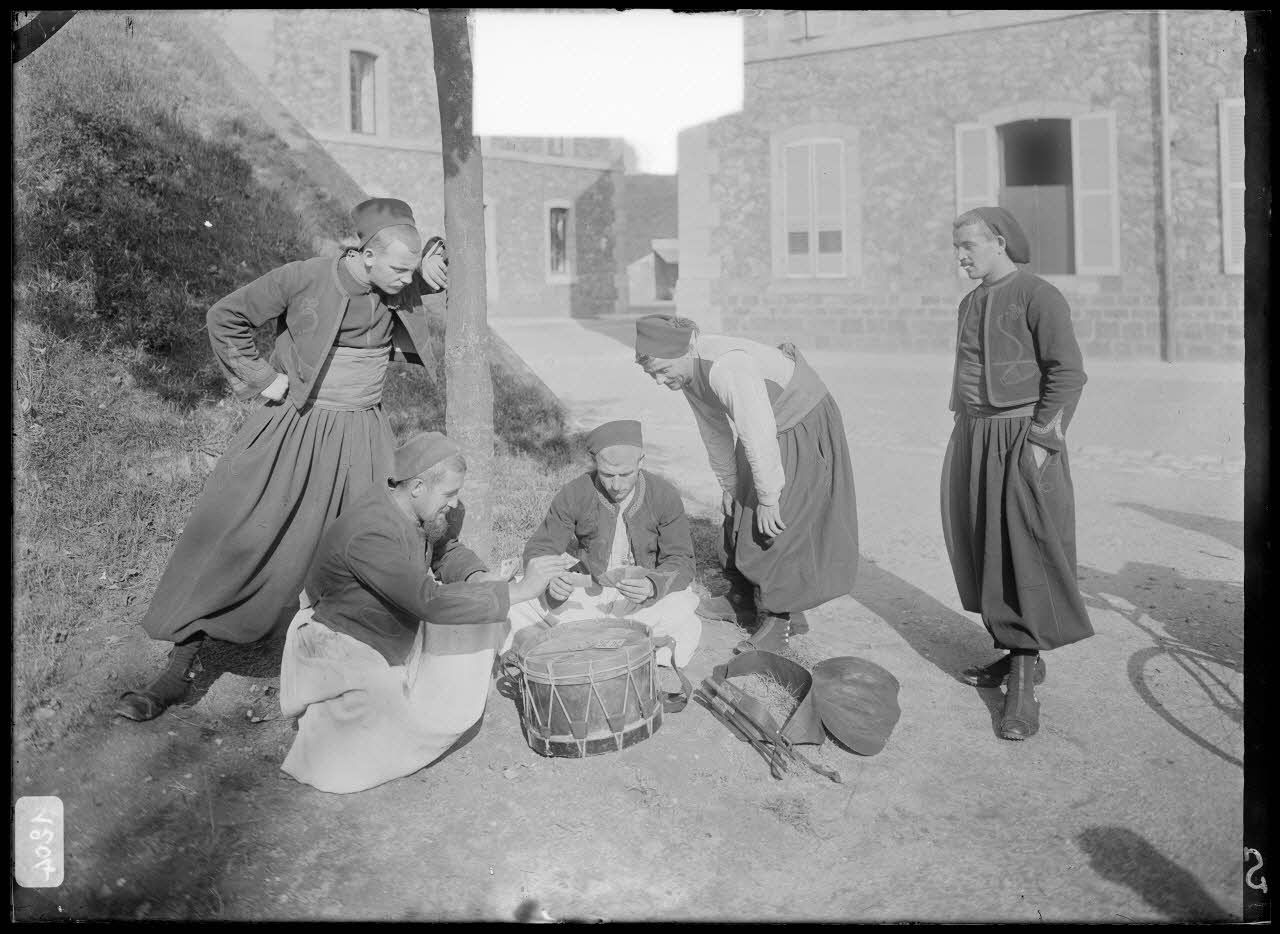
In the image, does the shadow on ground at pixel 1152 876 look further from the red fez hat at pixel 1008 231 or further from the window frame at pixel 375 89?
the window frame at pixel 375 89

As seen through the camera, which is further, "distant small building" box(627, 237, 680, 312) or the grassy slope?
"distant small building" box(627, 237, 680, 312)

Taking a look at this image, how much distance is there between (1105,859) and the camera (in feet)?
10.2

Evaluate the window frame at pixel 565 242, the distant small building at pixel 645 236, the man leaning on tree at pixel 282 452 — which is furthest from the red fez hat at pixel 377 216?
the distant small building at pixel 645 236

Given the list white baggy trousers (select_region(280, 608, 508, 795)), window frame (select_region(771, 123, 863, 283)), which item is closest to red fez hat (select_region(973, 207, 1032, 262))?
white baggy trousers (select_region(280, 608, 508, 795))

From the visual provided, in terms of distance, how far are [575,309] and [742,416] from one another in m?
17.6

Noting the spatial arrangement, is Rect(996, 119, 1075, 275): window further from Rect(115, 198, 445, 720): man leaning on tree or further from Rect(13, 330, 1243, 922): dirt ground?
Rect(115, 198, 445, 720): man leaning on tree

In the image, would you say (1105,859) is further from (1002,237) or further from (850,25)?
(850,25)

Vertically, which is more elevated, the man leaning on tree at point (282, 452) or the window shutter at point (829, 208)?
the window shutter at point (829, 208)

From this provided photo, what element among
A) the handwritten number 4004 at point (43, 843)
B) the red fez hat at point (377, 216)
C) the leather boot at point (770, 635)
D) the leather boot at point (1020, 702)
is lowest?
the handwritten number 4004 at point (43, 843)

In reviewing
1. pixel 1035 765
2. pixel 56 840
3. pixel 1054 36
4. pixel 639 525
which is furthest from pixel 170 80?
pixel 1054 36

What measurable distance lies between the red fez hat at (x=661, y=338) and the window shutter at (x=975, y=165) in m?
9.64

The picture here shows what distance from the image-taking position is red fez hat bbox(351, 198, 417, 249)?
3.90 metres

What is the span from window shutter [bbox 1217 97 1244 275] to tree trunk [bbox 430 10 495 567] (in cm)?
962

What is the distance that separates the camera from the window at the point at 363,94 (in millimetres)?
16797
